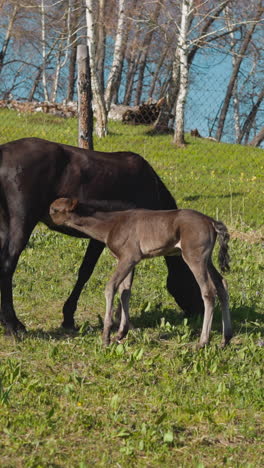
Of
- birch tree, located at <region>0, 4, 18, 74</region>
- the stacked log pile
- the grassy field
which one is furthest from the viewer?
birch tree, located at <region>0, 4, 18, 74</region>

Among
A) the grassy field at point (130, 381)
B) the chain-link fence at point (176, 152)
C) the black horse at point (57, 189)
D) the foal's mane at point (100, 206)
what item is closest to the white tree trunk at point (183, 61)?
the chain-link fence at point (176, 152)

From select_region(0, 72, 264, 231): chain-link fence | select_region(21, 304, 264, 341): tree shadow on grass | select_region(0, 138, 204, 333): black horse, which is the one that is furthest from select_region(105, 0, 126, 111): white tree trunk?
select_region(0, 138, 204, 333): black horse

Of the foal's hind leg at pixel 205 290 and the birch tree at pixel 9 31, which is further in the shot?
the birch tree at pixel 9 31

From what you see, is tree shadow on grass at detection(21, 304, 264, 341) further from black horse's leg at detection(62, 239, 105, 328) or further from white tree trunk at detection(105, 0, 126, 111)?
white tree trunk at detection(105, 0, 126, 111)

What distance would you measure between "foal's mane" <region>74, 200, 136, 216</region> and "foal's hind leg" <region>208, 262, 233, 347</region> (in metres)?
0.97

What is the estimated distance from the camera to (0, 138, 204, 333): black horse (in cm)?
583

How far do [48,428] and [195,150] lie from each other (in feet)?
54.1

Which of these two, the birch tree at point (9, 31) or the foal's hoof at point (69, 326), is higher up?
the birch tree at point (9, 31)

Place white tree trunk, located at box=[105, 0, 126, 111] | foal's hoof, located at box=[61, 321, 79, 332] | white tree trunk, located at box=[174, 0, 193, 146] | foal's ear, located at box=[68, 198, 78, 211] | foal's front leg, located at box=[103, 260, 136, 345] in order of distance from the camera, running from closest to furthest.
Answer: foal's front leg, located at box=[103, 260, 136, 345] → foal's ear, located at box=[68, 198, 78, 211] → foal's hoof, located at box=[61, 321, 79, 332] → white tree trunk, located at box=[174, 0, 193, 146] → white tree trunk, located at box=[105, 0, 126, 111]

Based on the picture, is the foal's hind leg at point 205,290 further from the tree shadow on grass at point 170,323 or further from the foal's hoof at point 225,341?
the tree shadow on grass at point 170,323

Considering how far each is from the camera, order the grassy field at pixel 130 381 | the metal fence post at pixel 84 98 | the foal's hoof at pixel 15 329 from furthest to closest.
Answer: the metal fence post at pixel 84 98 < the foal's hoof at pixel 15 329 < the grassy field at pixel 130 381

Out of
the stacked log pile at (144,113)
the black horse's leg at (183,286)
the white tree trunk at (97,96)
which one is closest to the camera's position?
the black horse's leg at (183,286)

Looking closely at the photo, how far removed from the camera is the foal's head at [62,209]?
5.80m

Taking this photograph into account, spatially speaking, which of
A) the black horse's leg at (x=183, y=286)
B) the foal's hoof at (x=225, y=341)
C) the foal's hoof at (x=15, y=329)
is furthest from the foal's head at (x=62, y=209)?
the foal's hoof at (x=225, y=341)
